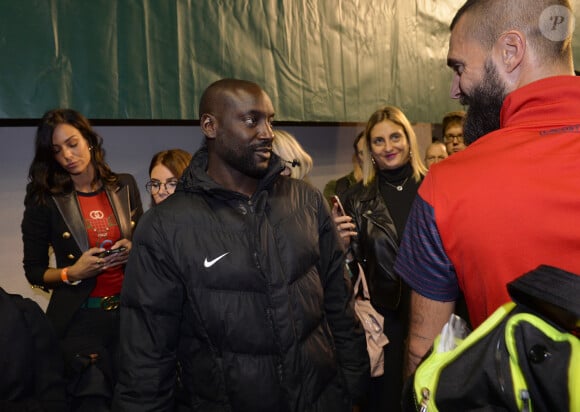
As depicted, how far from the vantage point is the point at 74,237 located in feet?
7.43

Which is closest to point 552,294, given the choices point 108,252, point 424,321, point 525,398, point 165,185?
point 525,398

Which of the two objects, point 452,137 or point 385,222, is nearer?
point 385,222

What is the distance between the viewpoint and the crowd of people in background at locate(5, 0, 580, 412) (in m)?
0.93

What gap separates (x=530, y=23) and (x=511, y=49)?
0.23ft

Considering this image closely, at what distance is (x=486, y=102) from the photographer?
1153 mm

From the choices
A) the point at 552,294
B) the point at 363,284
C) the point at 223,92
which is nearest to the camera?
the point at 552,294

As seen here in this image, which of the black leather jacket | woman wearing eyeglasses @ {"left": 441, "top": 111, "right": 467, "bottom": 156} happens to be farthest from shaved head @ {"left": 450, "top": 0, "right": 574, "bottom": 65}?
woman wearing eyeglasses @ {"left": 441, "top": 111, "right": 467, "bottom": 156}

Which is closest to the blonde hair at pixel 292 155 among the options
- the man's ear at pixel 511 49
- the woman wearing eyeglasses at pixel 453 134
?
the man's ear at pixel 511 49

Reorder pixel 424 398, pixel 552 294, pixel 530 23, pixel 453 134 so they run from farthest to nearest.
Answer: pixel 453 134 → pixel 530 23 → pixel 424 398 → pixel 552 294

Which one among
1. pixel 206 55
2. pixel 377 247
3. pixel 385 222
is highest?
pixel 206 55

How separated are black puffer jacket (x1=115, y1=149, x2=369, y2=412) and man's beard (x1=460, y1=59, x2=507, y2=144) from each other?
696mm

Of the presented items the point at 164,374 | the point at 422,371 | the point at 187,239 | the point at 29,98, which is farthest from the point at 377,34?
the point at 422,371

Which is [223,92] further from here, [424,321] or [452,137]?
[452,137]

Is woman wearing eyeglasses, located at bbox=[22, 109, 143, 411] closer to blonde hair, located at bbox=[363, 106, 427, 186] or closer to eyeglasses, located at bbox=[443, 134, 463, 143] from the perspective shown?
blonde hair, located at bbox=[363, 106, 427, 186]
